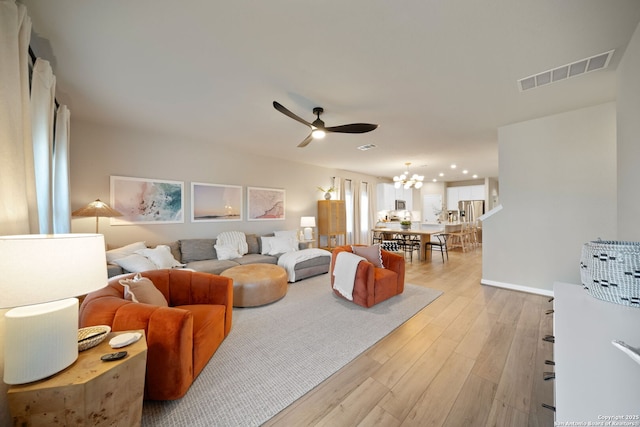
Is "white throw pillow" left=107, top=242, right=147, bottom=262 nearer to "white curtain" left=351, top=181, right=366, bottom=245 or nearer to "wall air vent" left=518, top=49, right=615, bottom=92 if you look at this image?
Answer: "wall air vent" left=518, top=49, right=615, bottom=92

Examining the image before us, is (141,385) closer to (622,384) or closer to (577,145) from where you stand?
(622,384)

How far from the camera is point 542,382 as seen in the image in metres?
1.70

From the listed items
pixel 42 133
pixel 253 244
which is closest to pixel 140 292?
pixel 42 133

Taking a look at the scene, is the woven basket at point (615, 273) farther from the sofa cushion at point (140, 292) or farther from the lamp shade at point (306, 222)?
the lamp shade at point (306, 222)

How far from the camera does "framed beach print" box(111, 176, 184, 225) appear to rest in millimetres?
3598

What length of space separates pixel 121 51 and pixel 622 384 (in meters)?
3.46

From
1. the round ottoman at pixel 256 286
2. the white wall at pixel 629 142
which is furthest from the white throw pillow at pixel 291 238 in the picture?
the white wall at pixel 629 142

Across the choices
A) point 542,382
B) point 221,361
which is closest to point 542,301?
point 542,382

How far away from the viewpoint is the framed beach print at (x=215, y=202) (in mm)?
4375

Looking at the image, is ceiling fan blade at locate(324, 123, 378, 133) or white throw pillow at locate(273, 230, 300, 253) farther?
white throw pillow at locate(273, 230, 300, 253)

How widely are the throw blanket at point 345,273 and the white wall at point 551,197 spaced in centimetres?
254

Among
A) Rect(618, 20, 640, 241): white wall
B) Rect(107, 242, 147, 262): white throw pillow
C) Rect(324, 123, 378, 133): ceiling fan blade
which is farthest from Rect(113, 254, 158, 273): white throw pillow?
Rect(618, 20, 640, 241): white wall

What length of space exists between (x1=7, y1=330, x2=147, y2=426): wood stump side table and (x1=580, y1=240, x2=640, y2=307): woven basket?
260cm

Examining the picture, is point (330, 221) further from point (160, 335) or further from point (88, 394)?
point (88, 394)
